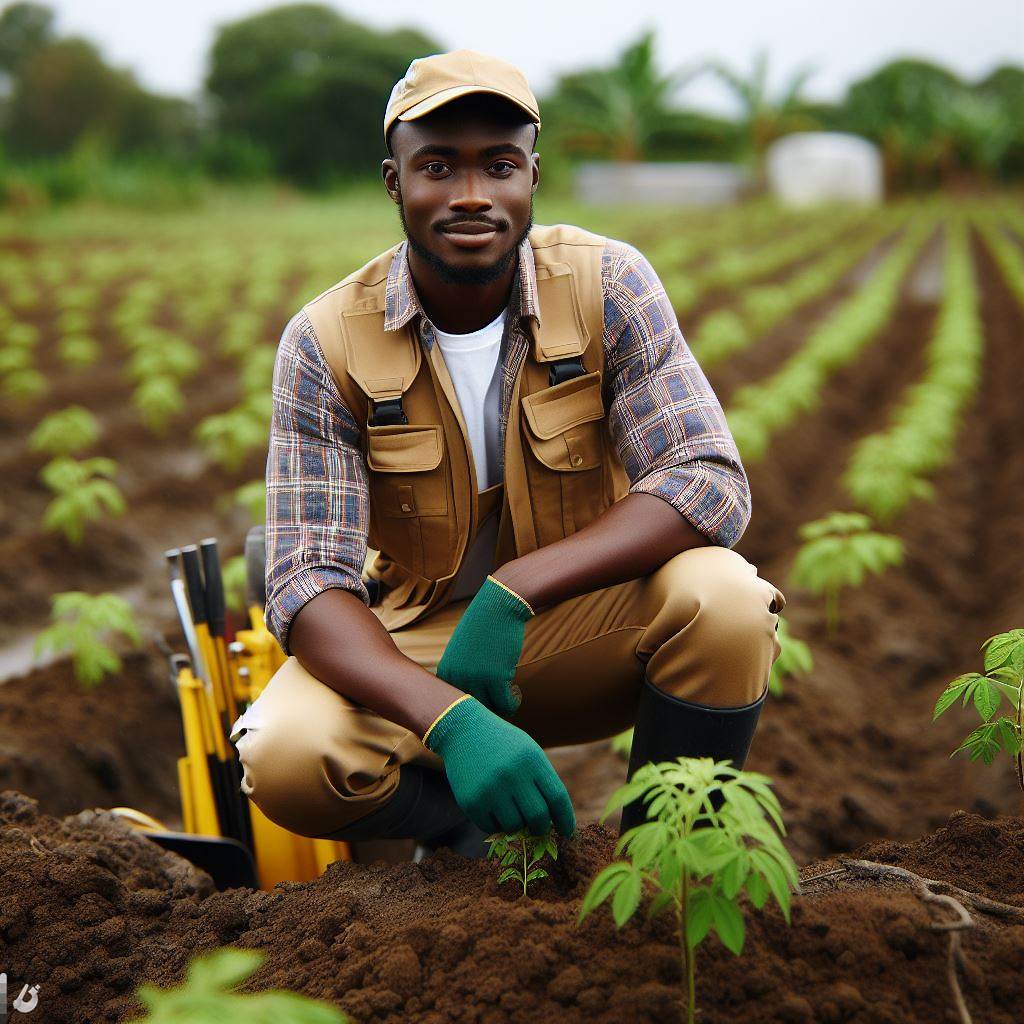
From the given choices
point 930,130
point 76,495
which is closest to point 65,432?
point 76,495

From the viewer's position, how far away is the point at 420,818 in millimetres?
2383

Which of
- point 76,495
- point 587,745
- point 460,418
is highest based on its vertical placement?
point 460,418

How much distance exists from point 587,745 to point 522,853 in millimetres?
1789

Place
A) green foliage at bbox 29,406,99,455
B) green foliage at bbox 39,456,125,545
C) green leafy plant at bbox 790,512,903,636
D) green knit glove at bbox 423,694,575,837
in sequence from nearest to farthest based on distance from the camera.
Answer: green knit glove at bbox 423,694,575,837, green leafy plant at bbox 790,512,903,636, green foliage at bbox 39,456,125,545, green foliage at bbox 29,406,99,455

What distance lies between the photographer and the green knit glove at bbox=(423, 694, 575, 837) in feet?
6.15

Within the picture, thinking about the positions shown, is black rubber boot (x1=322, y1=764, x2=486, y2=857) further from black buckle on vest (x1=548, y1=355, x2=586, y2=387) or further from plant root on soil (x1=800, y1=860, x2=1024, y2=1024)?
black buckle on vest (x1=548, y1=355, x2=586, y2=387)

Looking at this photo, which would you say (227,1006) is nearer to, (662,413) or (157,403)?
(662,413)

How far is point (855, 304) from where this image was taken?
13273mm

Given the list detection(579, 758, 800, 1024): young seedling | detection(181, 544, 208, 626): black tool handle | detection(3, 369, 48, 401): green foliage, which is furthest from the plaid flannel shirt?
detection(3, 369, 48, 401): green foliage

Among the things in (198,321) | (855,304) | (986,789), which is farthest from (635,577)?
(855,304)

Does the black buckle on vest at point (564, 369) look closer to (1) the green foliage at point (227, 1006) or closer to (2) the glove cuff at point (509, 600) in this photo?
(2) the glove cuff at point (509, 600)

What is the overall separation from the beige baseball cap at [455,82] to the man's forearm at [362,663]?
1.01 m

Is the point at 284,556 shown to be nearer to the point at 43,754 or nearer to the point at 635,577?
the point at 635,577

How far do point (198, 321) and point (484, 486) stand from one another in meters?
9.36
